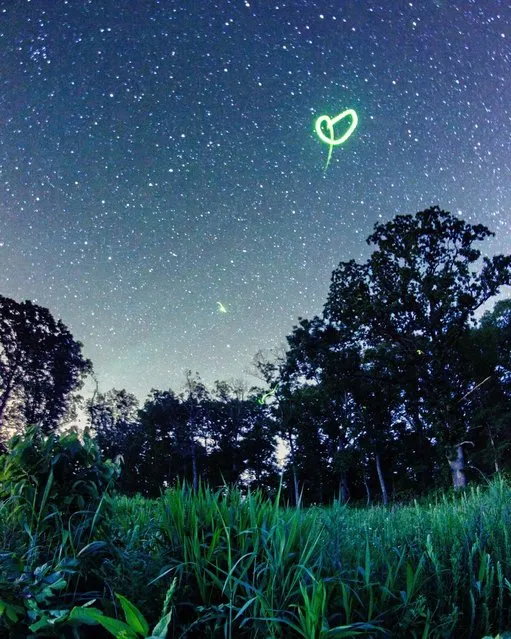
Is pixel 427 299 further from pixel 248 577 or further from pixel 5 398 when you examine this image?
pixel 5 398

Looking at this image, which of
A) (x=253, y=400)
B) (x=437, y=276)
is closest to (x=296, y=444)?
(x=253, y=400)

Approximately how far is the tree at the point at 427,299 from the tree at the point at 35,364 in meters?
20.8

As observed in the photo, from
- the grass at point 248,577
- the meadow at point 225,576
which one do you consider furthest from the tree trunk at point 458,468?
the grass at point 248,577

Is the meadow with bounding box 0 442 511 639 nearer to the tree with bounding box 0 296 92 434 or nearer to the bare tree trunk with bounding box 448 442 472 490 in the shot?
the bare tree trunk with bounding box 448 442 472 490

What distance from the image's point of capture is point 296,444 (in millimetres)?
35156

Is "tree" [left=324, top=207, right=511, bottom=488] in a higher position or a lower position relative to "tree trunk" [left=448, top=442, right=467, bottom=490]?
higher

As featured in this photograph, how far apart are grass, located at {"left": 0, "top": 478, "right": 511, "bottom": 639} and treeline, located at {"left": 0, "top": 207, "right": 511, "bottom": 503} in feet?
11.4

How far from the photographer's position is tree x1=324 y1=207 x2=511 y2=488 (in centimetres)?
1836

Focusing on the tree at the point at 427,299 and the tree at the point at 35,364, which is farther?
the tree at the point at 35,364

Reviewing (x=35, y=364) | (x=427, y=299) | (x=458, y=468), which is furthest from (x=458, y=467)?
(x=35, y=364)

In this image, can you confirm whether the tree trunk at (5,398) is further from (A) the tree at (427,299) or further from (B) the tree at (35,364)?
(A) the tree at (427,299)

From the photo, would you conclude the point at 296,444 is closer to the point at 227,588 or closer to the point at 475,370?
the point at 475,370

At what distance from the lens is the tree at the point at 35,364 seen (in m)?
27.9

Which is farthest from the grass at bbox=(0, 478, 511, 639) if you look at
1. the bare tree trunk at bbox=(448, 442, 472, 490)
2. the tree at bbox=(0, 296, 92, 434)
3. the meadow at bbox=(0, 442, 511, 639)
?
the tree at bbox=(0, 296, 92, 434)
